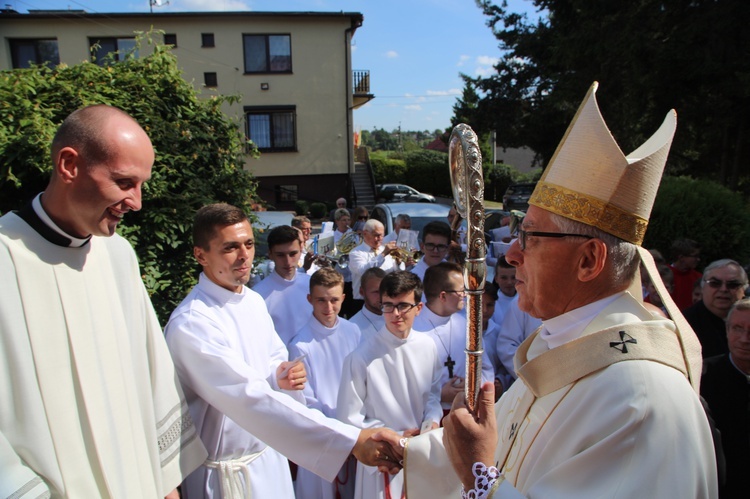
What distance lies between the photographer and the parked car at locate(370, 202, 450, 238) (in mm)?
10366

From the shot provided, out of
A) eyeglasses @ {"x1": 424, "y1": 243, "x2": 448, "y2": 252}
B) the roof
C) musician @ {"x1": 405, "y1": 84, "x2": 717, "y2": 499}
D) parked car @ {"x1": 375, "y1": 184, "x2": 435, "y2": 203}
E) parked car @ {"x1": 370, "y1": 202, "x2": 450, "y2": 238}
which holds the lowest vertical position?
parked car @ {"x1": 375, "y1": 184, "x2": 435, "y2": 203}

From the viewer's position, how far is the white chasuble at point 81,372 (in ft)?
6.11

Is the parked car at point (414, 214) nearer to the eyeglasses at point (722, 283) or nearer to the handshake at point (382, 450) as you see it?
the eyeglasses at point (722, 283)

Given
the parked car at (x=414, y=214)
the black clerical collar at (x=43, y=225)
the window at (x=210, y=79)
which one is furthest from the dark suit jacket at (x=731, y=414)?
the window at (x=210, y=79)

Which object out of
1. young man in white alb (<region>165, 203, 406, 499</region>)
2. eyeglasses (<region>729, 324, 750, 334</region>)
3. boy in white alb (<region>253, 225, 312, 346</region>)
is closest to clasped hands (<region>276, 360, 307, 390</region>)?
young man in white alb (<region>165, 203, 406, 499</region>)

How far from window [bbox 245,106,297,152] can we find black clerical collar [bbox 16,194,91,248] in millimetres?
24646

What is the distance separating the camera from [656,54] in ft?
42.6

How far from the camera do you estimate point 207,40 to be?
2509 cm

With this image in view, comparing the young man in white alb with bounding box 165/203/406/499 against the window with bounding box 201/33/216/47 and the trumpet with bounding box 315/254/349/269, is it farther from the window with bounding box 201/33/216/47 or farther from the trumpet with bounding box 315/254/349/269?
the window with bounding box 201/33/216/47

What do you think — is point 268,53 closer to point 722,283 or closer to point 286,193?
point 286,193

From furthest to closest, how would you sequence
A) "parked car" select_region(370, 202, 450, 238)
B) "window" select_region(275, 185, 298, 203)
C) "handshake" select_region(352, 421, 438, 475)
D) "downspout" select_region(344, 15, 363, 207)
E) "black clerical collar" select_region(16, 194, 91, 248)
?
"window" select_region(275, 185, 298, 203)
"downspout" select_region(344, 15, 363, 207)
"parked car" select_region(370, 202, 450, 238)
"handshake" select_region(352, 421, 438, 475)
"black clerical collar" select_region(16, 194, 91, 248)

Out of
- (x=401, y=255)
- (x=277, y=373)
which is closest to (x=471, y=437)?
(x=277, y=373)

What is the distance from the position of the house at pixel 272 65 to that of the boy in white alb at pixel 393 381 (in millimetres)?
21197

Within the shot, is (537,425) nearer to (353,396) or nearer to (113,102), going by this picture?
(353,396)
